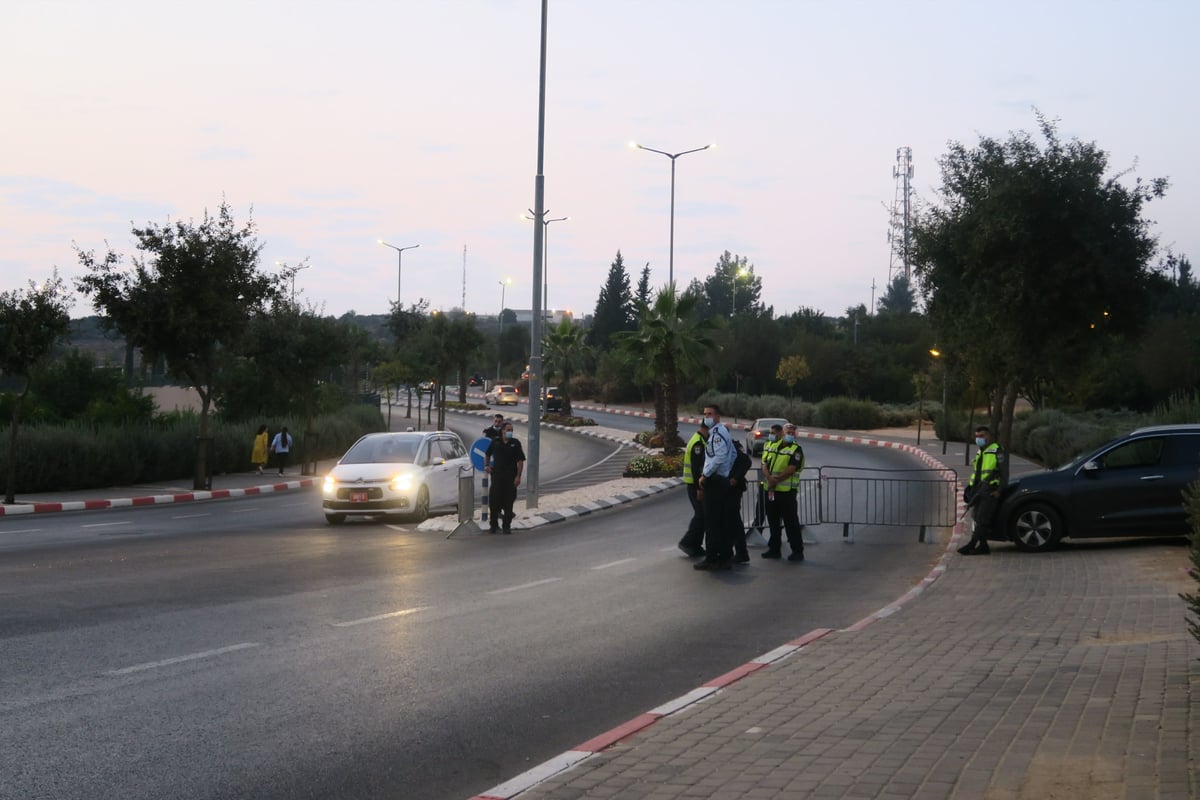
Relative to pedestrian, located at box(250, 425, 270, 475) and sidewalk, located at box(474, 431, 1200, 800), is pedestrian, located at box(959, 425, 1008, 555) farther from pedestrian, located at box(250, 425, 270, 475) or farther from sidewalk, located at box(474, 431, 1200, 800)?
pedestrian, located at box(250, 425, 270, 475)

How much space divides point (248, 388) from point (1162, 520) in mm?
36946

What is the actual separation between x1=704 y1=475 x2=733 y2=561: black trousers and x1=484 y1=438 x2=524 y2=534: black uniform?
17.7 feet

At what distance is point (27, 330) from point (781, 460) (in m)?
15.8

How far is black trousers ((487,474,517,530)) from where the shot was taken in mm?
21375

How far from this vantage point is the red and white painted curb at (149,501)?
84.9ft

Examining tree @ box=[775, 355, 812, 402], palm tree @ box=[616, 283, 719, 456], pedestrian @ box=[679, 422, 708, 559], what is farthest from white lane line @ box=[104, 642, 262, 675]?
tree @ box=[775, 355, 812, 402]

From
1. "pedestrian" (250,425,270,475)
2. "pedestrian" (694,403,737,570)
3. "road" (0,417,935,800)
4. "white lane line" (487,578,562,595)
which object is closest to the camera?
"road" (0,417,935,800)

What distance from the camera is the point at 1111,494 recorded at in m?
17.8

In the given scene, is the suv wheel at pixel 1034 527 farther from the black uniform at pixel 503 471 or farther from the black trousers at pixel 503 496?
the black trousers at pixel 503 496

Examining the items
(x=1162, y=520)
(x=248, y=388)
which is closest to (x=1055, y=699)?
(x=1162, y=520)

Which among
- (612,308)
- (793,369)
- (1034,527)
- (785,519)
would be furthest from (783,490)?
(612,308)

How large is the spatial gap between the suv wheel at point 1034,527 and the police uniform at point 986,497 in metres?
0.31

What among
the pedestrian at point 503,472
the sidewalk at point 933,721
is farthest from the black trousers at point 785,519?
the sidewalk at point 933,721

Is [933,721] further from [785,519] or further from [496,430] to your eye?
[496,430]
